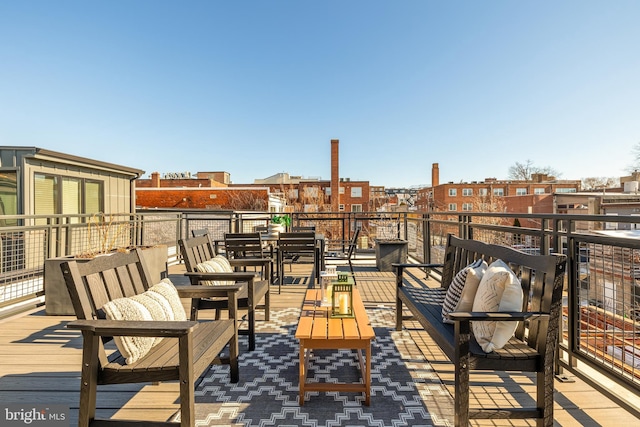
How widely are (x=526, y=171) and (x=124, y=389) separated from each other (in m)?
45.7

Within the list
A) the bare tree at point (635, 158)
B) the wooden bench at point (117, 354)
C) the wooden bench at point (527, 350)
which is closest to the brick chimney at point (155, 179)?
the wooden bench at point (117, 354)

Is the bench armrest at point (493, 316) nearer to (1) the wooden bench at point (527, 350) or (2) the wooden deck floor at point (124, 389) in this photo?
(1) the wooden bench at point (527, 350)

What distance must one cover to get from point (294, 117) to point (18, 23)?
18.0m

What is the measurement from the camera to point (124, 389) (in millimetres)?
2168

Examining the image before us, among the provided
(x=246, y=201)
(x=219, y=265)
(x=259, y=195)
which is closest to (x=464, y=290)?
(x=219, y=265)

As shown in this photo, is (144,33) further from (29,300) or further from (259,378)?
(259,378)

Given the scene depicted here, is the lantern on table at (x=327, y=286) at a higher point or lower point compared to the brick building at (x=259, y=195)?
lower

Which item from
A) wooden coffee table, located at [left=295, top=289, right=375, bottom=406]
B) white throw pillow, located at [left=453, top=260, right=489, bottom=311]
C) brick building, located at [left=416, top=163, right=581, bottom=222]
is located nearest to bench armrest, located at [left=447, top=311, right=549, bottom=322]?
white throw pillow, located at [left=453, top=260, right=489, bottom=311]

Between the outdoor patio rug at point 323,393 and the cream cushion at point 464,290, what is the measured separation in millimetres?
531

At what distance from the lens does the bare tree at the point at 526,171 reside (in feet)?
127

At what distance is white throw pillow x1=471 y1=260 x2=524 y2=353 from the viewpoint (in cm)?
173

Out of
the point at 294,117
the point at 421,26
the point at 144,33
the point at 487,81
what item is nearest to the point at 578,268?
the point at 421,26

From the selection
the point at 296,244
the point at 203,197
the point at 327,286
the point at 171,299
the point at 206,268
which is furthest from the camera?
the point at 203,197

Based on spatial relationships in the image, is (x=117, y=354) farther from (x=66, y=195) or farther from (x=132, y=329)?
(x=66, y=195)
